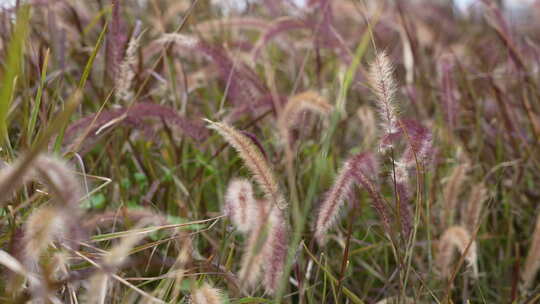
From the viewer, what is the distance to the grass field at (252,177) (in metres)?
0.95

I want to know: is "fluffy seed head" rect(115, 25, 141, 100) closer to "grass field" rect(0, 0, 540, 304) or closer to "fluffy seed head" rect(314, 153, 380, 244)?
"grass field" rect(0, 0, 540, 304)

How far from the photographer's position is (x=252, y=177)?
1.08 metres

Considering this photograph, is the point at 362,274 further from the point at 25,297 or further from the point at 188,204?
the point at 25,297

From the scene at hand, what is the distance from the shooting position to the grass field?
3.11 feet

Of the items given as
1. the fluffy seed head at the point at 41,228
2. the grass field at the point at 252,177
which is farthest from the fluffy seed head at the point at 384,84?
the fluffy seed head at the point at 41,228

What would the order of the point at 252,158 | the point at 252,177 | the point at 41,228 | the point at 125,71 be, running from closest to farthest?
the point at 41,228 → the point at 252,158 → the point at 252,177 → the point at 125,71

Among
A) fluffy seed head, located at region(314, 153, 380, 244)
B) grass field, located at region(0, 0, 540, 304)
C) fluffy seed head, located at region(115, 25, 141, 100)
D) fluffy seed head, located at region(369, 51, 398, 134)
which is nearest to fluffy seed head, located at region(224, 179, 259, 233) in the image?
grass field, located at region(0, 0, 540, 304)

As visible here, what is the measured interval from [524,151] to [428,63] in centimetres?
94

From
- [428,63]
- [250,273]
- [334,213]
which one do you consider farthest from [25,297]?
[428,63]

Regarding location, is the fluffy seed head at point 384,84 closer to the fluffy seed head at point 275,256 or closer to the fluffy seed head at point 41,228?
the fluffy seed head at point 275,256

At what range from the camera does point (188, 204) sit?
5.16ft

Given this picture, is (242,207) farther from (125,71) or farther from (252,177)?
(125,71)

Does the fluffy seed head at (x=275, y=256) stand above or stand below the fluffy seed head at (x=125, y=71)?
below

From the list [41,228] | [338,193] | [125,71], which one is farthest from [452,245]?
[41,228]
